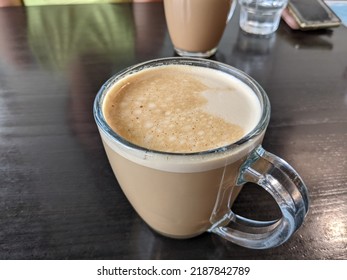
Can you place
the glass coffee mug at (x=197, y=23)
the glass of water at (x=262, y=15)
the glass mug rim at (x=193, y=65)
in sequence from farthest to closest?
the glass of water at (x=262, y=15), the glass coffee mug at (x=197, y=23), the glass mug rim at (x=193, y=65)

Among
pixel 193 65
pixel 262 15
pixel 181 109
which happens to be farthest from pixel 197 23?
pixel 181 109

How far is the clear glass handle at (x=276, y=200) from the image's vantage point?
0.40 m

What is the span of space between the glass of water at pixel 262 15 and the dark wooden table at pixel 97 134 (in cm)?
3

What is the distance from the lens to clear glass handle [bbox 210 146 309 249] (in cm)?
40

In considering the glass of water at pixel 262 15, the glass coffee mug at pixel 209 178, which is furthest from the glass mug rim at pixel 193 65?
the glass of water at pixel 262 15

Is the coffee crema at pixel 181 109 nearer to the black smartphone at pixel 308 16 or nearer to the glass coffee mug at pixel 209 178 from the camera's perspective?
the glass coffee mug at pixel 209 178

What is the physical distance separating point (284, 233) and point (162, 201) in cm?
14

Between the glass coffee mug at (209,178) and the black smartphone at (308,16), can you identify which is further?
the black smartphone at (308,16)

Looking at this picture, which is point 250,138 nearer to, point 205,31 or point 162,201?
point 162,201

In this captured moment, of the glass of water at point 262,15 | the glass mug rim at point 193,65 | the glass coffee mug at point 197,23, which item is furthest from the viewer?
the glass of water at point 262,15

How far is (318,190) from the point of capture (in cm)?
57

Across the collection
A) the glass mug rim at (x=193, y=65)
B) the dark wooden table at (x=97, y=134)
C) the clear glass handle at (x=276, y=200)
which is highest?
the glass mug rim at (x=193, y=65)

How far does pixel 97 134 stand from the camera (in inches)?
26.6
